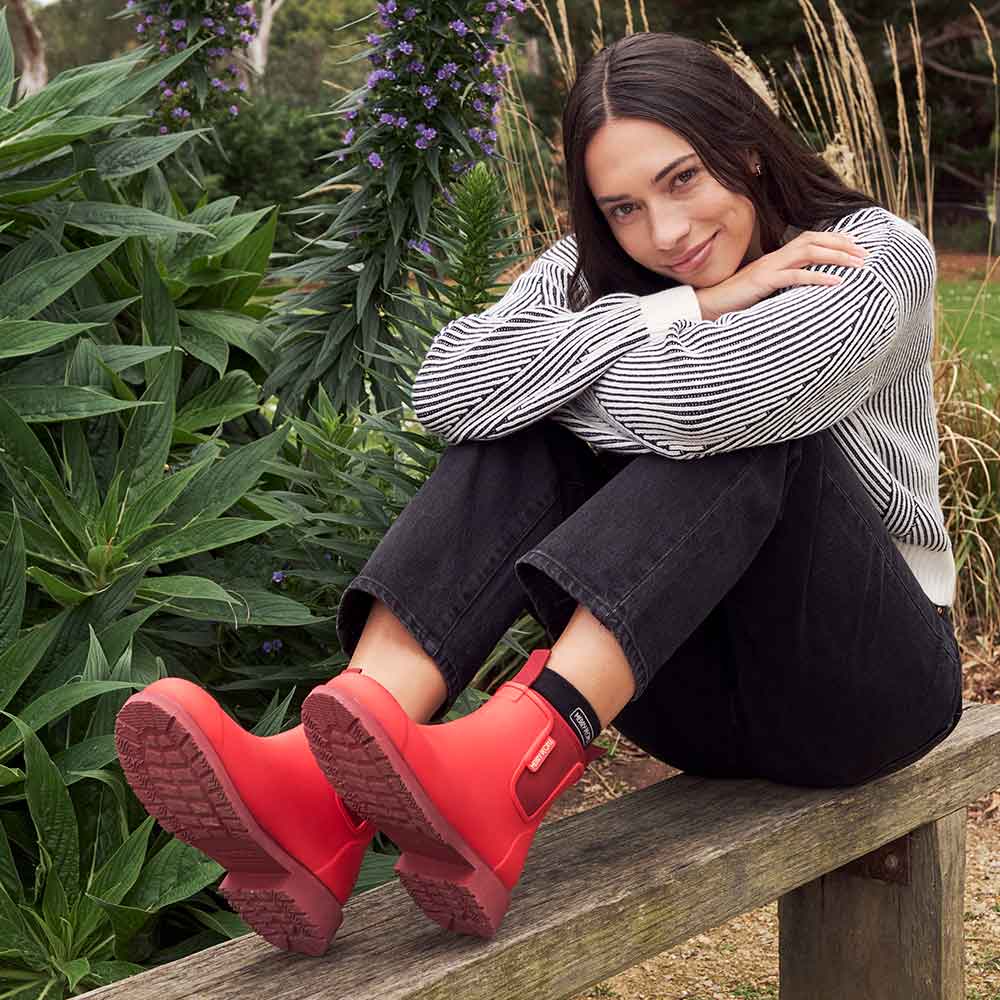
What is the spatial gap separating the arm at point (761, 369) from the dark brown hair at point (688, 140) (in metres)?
0.25

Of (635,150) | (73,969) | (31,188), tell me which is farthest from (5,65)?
(73,969)

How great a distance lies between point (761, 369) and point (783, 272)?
218 millimetres

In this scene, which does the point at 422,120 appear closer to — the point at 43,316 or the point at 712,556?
the point at 43,316

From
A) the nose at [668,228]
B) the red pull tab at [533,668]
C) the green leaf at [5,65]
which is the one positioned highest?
the green leaf at [5,65]

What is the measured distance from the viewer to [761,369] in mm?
1534

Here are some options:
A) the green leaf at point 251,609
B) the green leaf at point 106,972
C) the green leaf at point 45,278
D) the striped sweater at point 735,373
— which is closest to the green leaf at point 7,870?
the green leaf at point 106,972

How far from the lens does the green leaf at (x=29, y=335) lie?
2.11 metres

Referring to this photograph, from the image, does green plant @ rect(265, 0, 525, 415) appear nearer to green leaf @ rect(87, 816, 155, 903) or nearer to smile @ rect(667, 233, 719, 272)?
smile @ rect(667, 233, 719, 272)

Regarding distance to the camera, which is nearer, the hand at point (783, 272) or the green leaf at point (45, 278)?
the hand at point (783, 272)

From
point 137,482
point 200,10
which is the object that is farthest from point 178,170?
point 137,482

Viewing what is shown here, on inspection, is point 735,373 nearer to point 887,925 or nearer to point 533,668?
point 533,668

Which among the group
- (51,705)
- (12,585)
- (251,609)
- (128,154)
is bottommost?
(251,609)

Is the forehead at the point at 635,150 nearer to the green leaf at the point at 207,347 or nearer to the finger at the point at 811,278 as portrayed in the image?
the finger at the point at 811,278

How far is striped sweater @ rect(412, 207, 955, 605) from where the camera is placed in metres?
1.52
